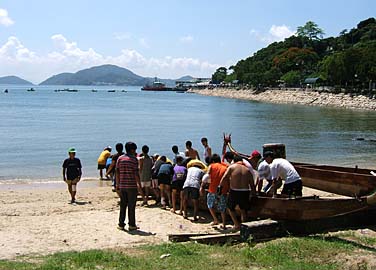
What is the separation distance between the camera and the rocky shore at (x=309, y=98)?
7984cm

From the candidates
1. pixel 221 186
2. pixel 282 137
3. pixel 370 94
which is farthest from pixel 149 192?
pixel 370 94

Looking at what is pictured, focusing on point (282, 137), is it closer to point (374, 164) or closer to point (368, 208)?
point (374, 164)

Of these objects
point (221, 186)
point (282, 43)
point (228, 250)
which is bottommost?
point (228, 250)

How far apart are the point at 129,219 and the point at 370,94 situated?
7690 cm

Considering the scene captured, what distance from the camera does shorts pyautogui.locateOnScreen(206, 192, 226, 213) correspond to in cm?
1096

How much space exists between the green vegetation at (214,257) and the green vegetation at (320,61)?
78290mm

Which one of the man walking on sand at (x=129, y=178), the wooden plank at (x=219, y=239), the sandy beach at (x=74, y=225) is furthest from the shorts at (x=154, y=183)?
the wooden plank at (x=219, y=239)

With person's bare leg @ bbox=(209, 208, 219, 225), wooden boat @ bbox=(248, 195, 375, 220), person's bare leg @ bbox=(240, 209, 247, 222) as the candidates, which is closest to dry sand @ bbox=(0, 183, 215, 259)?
person's bare leg @ bbox=(209, 208, 219, 225)

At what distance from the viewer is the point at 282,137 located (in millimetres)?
39500

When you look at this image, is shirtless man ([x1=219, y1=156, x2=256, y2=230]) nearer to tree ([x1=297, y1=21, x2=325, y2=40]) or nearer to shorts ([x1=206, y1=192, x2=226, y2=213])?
shorts ([x1=206, y1=192, x2=226, y2=213])

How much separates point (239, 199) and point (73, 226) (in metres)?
3.77

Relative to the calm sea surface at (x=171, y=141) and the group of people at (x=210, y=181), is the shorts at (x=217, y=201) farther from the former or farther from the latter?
the calm sea surface at (x=171, y=141)

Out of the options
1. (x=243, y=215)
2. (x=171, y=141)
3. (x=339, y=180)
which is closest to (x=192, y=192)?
(x=243, y=215)

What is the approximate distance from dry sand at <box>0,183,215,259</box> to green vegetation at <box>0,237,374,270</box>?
114 cm
